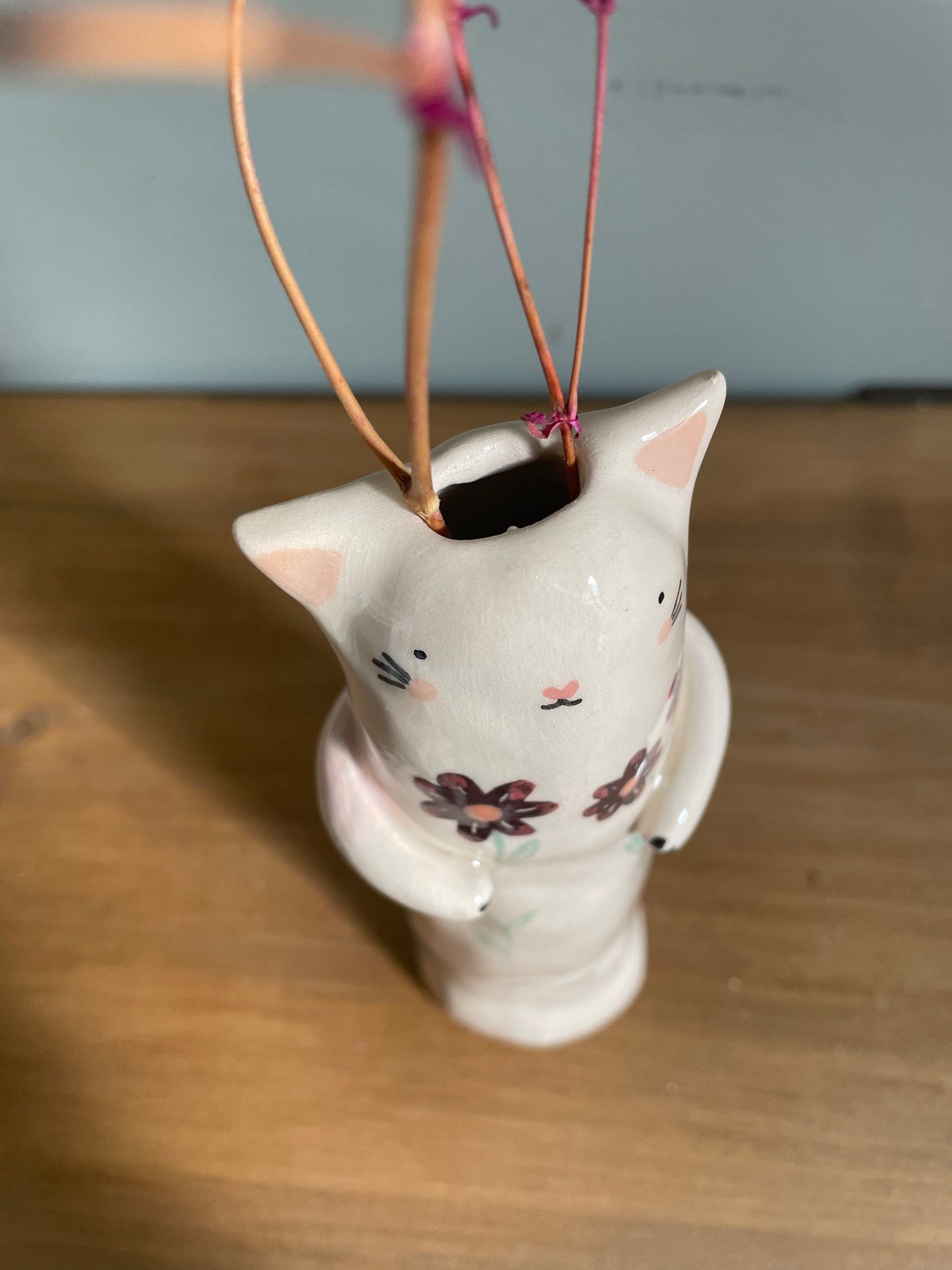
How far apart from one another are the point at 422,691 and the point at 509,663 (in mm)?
29

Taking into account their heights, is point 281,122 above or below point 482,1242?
above

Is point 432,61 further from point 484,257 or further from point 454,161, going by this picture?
point 484,257

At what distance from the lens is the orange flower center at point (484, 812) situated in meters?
0.30

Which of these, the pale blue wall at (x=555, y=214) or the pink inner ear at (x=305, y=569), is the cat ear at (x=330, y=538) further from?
the pale blue wall at (x=555, y=214)

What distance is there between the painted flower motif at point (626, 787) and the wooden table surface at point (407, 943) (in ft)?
0.65

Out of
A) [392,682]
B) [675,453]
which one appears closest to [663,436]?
[675,453]

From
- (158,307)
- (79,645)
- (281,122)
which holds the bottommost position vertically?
(79,645)

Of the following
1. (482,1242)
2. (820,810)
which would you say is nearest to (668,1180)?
(482,1242)

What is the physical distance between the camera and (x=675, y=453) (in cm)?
29

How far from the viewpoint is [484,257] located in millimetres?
575

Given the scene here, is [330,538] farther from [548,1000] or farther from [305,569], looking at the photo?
[548,1000]

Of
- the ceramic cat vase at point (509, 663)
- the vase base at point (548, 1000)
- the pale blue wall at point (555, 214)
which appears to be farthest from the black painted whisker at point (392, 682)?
the pale blue wall at point (555, 214)

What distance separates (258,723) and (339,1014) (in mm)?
175

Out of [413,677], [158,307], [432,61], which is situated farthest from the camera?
[158,307]
